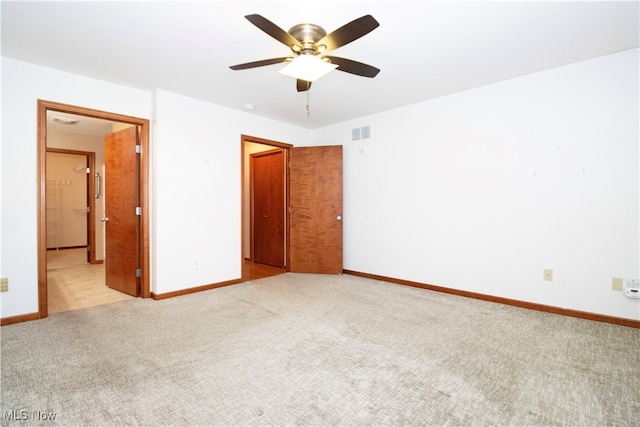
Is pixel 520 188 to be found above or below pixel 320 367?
above

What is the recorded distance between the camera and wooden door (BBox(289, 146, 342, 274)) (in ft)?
16.2

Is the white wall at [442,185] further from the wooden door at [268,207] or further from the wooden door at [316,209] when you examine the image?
the wooden door at [268,207]

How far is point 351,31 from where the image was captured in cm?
187

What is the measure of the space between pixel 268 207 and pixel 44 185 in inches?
129

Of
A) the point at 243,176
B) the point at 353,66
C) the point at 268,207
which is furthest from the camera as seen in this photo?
the point at 268,207

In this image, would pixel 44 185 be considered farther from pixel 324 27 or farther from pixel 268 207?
pixel 268 207

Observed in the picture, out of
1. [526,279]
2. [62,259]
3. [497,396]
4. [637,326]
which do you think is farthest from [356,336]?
[62,259]

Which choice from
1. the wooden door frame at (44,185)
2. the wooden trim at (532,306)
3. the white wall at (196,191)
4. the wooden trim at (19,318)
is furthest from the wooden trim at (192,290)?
the wooden trim at (532,306)

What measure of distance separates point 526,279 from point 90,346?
418 centimetres

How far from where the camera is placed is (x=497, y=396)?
1.80 meters

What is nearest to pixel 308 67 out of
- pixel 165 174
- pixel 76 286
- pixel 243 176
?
pixel 165 174

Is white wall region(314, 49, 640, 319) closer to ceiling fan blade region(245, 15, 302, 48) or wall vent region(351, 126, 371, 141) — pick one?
wall vent region(351, 126, 371, 141)

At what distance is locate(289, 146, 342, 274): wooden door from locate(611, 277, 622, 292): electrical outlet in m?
3.20

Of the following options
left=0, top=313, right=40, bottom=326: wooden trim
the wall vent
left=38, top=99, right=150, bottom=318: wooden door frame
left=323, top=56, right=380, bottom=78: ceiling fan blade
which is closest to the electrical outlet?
left=323, top=56, right=380, bottom=78: ceiling fan blade
